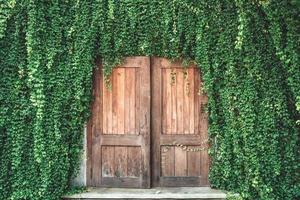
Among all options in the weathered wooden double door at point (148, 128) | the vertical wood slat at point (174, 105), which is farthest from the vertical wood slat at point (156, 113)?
the vertical wood slat at point (174, 105)

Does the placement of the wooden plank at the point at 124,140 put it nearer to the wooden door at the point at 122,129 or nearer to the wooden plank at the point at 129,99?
the wooden door at the point at 122,129

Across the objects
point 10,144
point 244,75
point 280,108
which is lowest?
point 10,144

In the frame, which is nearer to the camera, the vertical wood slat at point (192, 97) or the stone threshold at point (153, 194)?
the stone threshold at point (153, 194)

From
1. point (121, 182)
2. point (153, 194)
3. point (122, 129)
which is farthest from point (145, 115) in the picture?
point (153, 194)

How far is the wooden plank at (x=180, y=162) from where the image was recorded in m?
7.19

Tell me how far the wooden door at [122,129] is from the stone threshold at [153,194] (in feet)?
0.70

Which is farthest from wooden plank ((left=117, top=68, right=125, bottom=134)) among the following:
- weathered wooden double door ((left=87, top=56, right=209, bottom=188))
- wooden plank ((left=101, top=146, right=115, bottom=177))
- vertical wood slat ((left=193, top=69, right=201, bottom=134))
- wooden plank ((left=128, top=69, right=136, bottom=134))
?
vertical wood slat ((left=193, top=69, right=201, bottom=134))

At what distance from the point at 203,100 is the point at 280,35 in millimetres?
1441

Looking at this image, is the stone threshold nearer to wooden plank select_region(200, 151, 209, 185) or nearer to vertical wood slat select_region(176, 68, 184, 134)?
wooden plank select_region(200, 151, 209, 185)

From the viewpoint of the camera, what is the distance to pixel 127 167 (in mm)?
7215

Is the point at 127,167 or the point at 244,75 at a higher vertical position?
the point at 244,75

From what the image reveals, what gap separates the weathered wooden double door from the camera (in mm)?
7184

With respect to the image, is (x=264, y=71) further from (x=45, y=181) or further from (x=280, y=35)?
(x=45, y=181)

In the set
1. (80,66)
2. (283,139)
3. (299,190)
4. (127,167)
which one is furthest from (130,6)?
(299,190)
